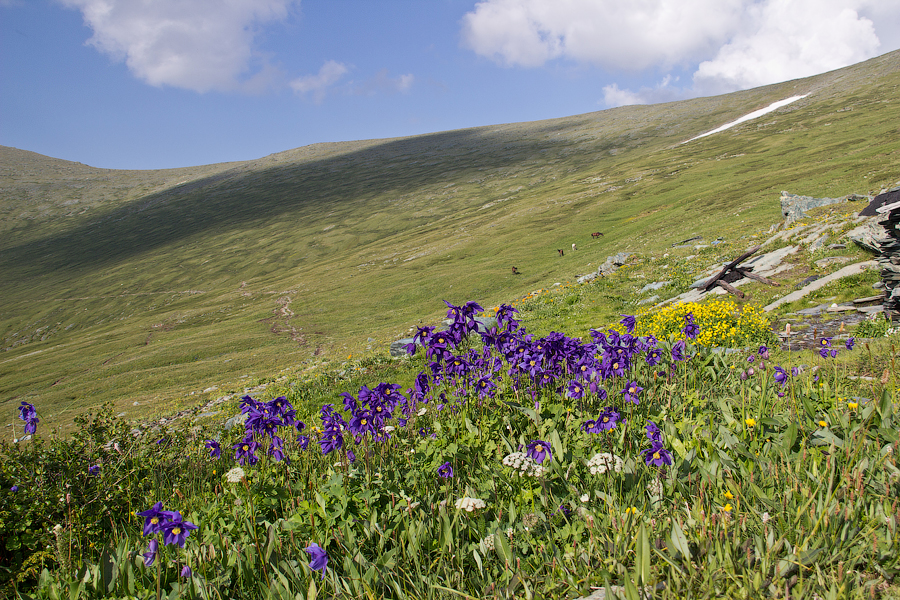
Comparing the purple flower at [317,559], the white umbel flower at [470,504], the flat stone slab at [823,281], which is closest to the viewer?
the purple flower at [317,559]

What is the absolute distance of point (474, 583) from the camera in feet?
10.3

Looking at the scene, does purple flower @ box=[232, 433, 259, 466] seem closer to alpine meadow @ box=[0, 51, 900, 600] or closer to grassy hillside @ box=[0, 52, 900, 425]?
alpine meadow @ box=[0, 51, 900, 600]

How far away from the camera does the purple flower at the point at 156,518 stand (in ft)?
10.1

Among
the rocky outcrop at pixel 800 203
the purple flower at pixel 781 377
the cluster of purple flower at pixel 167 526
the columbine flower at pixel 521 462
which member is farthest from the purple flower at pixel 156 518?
the rocky outcrop at pixel 800 203

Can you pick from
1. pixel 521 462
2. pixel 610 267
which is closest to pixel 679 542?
pixel 521 462

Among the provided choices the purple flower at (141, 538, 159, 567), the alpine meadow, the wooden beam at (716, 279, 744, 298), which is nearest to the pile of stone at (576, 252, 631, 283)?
the alpine meadow

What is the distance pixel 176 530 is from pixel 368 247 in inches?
3585

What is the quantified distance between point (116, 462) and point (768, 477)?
6.69 meters

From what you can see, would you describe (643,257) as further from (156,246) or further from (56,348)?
(156,246)

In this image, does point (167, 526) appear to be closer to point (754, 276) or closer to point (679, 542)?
point (679, 542)

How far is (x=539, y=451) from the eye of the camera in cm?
402

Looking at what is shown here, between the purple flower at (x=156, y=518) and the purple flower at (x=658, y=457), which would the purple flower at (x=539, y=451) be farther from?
the purple flower at (x=156, y=518)

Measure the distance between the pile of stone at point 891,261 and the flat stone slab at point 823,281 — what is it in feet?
7.26

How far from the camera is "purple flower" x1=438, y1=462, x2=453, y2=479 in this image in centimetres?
411
